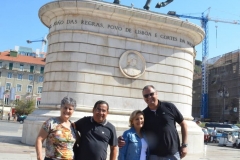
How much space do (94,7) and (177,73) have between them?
4.91m

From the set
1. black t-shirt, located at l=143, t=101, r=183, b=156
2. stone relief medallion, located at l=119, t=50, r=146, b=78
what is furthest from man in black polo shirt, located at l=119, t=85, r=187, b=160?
stone relief medallion, located at l=119, t=50, r=146, b=78

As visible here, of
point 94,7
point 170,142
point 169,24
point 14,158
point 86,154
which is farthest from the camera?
A: point 169,24

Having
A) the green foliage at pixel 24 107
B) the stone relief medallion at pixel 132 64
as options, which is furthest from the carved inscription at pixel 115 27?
the green foliage at pixel 24 107

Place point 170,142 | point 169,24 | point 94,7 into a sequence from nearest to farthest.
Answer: point 170,142 < point 94,7 < point 169,24

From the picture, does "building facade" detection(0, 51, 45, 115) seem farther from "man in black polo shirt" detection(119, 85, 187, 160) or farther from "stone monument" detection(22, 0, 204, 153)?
"man in black polo shirt" detection(119, 85, 187, 160)

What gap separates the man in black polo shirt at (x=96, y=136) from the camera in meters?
4.07

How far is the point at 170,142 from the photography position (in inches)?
171

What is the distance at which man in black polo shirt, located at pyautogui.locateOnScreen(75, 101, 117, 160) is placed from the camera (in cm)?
407

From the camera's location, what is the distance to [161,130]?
4.33 metres

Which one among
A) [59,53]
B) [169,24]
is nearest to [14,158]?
[59,53]

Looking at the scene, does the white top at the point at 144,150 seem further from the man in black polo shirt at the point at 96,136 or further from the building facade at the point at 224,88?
the building facade at the point at 224,88

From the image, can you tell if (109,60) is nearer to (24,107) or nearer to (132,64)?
(132,64)

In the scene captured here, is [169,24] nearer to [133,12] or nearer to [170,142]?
[133,12]

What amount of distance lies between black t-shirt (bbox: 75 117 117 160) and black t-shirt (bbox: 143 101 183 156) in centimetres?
55
